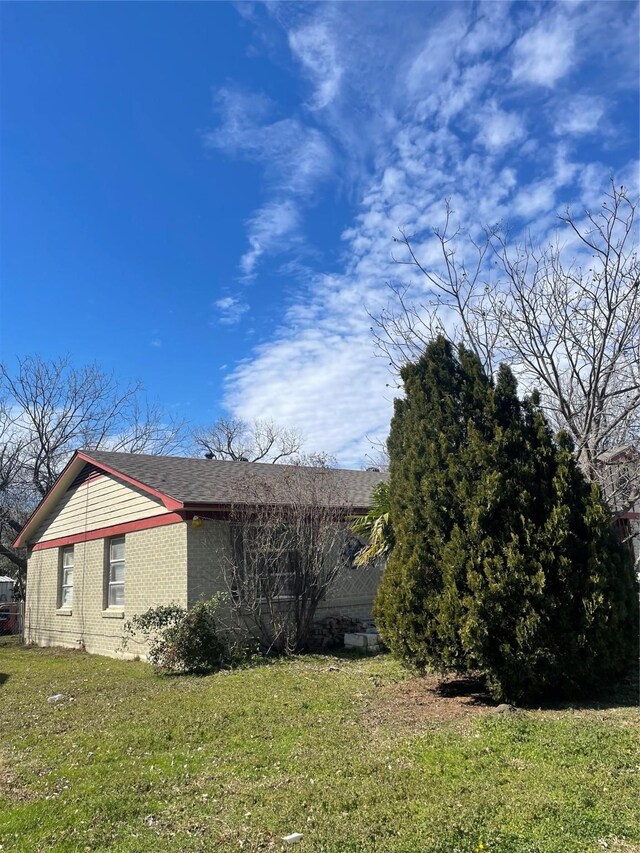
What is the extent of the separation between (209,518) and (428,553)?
5.67 meters

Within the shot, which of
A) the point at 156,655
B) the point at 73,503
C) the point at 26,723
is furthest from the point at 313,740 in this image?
the point at 73,503

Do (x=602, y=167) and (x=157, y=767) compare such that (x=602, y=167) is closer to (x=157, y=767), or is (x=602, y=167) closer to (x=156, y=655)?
(x=157, y=767)

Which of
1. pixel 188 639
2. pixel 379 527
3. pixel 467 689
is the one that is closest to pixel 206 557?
pixel 188 639

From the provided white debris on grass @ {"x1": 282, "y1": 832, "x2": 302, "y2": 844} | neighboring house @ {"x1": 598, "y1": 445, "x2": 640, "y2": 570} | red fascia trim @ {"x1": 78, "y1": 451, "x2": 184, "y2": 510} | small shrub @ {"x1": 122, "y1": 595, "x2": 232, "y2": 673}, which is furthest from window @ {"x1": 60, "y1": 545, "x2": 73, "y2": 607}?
white debris on grass @ {"x1": 282, "y1": 832, "x2": 302, "y2": 844}

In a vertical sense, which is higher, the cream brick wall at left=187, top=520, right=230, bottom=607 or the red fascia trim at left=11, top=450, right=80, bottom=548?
the red fascia trim at left=11, top=450, right=80, bottom=548

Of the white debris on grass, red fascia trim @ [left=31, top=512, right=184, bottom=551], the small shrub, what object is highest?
red fascia trim @ [left=31, top=512, right=184, bottom=551]

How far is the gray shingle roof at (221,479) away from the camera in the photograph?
11.9m

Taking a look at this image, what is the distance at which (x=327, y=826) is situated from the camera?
12.7 feet

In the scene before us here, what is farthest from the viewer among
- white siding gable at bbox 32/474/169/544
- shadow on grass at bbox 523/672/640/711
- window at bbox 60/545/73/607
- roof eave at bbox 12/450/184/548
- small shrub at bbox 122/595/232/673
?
window at bbox 60/545/73/607

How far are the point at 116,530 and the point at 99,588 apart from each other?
168 cm

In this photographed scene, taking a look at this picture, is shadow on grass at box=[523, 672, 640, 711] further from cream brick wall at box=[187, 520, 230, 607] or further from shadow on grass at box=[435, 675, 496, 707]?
cream brick wall at box=[187, 520, 230, 607]

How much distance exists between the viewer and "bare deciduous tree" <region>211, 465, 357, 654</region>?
11.4 metres

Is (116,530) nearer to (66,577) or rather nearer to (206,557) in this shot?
(206,557)

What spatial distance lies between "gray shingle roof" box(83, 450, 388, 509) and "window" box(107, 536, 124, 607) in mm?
1923
